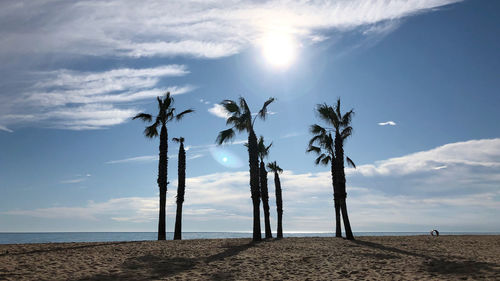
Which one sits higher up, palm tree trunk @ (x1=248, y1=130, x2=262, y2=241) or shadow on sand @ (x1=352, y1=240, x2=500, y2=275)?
palm tree trunk @ (x1=248, y1=130, x2=262, y2=241)

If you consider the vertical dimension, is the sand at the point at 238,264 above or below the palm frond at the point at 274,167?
below

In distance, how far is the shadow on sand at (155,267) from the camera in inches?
478

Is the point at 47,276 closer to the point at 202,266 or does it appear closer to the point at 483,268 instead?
the point at 202,266

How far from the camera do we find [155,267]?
13852 mm

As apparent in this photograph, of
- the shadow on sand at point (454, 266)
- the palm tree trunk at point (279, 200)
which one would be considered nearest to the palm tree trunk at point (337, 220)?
the palm tree trunk at point (279, 200)

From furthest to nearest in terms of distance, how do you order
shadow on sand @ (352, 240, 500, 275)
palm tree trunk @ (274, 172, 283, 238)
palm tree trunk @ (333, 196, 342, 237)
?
1. palm tree trunk @ (274, 172, 283, 238)
2. palm tree trunk @ (333, 196, 342, 237)
3. shadow on sand @ (352, 240, 500, 275)

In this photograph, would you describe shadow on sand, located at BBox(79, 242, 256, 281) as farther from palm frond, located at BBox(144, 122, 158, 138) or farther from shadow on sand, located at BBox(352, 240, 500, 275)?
palm frond, located at BBox(144, 122, 158, 138)

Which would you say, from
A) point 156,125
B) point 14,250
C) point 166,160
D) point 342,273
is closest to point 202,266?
point 342,273

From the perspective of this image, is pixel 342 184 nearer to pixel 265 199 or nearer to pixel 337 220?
pixel 337 220

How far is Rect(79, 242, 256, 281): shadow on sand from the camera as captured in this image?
12.1 meters

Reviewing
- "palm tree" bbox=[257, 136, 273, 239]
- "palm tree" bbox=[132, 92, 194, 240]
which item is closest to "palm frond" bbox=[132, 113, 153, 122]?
"palm tree" bbox=[132, 92, 194, 240]

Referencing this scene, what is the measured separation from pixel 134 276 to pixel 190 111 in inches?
764

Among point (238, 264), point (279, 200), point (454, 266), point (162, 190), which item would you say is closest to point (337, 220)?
point (279, 200)

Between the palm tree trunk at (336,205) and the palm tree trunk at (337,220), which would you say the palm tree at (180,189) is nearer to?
the palm tree trunk at (336,205)
